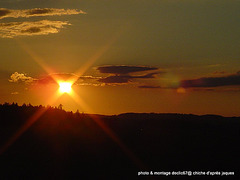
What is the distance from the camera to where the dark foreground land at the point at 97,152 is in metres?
36.9

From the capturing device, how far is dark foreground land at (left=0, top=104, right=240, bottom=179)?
3688cm

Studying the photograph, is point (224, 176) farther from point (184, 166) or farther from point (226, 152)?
point (226, 152)

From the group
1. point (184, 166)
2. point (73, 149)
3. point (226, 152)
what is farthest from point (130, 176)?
point (226, 152)

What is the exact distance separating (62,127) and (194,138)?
51.6ft

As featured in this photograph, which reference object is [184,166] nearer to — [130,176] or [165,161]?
[165,161]

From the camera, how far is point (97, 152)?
43219 millimetres

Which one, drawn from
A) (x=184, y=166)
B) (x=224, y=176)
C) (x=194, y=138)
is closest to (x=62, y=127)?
(x=194, y=138)

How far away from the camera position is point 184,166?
4003 centimetres

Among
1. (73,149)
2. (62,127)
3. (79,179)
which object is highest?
(62,127)

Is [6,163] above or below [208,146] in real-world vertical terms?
below

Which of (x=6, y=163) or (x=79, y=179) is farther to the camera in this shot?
(x=6, y=163)

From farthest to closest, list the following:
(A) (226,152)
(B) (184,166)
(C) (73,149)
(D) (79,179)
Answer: (A) (226,152) < (C) (73,149) < (B) (184,166) < (D) (79,179)

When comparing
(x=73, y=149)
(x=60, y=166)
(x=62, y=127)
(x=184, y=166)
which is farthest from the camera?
(x=62, y=127)

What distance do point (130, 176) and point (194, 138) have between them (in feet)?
71.1
